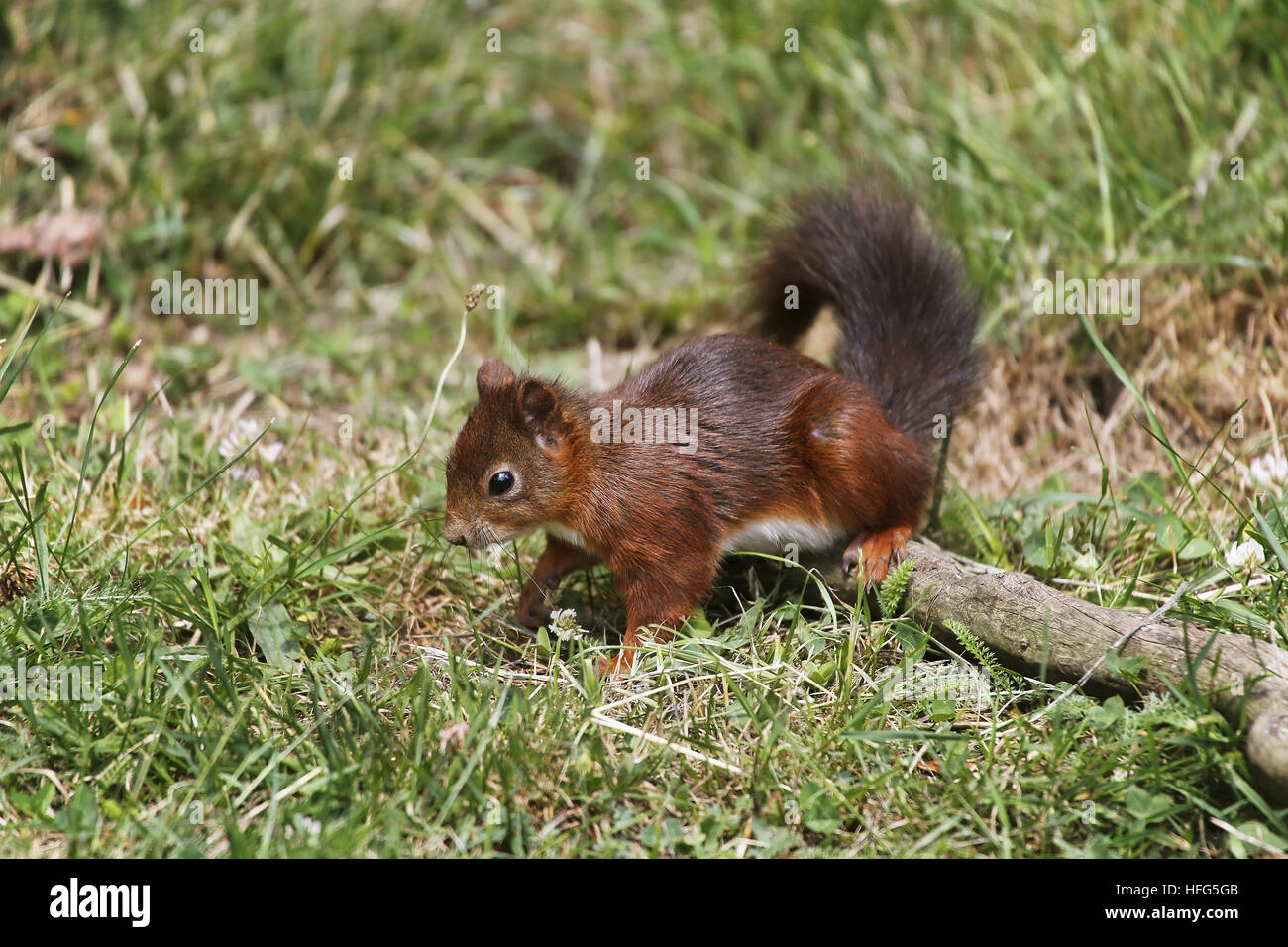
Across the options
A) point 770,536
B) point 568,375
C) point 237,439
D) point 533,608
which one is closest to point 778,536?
point 770,536

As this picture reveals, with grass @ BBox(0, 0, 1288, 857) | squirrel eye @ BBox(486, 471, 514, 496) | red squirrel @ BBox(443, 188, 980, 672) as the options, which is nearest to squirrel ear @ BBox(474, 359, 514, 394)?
red squirrel @ BBox(443, 188, 980, 672)

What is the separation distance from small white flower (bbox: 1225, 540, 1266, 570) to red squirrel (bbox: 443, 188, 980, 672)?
0.89m

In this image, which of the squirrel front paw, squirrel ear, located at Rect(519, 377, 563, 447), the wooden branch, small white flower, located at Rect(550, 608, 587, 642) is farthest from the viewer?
the squirrel front paw

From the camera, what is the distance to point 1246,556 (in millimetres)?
3396

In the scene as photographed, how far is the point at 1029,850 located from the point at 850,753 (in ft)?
1.59

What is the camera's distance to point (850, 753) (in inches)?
119

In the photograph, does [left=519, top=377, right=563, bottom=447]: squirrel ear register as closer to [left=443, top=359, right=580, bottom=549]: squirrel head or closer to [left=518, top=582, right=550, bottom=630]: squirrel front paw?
[left=443, top=359, right=580, bottom=549]: squirrel head

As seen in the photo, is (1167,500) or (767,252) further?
(767,252)

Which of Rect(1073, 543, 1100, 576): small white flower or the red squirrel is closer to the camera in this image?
the red squirrel

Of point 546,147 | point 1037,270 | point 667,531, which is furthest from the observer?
point 546,147

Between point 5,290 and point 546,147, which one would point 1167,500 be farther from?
point 5,290

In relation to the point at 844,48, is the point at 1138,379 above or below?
below

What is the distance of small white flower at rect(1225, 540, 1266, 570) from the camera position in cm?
340
